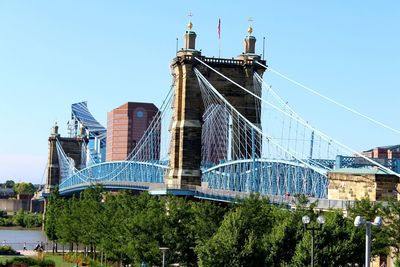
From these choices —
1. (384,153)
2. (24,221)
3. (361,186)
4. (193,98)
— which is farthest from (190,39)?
(24,221)

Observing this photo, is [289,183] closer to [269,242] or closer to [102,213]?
[102,213]

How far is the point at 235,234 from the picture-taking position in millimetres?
38750

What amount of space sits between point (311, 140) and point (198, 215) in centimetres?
1246

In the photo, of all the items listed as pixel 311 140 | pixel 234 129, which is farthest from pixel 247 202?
pixel 234 129

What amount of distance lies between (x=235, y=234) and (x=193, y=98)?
41.9 metres

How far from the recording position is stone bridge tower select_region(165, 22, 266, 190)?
79062 mm

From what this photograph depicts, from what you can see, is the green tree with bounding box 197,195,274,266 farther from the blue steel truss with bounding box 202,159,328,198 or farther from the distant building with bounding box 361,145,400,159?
the distant building with bounding box 361,145,400,159

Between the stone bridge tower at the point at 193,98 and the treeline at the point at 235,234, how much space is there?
15032 mm

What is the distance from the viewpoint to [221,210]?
4934cm

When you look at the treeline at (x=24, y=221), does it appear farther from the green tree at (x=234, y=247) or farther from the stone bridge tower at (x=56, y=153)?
the green tree at (x=234, y=247)

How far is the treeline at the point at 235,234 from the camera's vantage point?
38250 millimetres

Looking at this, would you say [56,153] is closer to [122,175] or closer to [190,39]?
[122,175]

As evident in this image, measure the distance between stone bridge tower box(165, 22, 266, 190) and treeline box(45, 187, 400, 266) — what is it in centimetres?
1503

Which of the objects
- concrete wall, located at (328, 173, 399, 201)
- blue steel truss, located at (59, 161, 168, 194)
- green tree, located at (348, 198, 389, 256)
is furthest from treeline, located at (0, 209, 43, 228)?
green tree, located at (348, 198, 389, 256)
